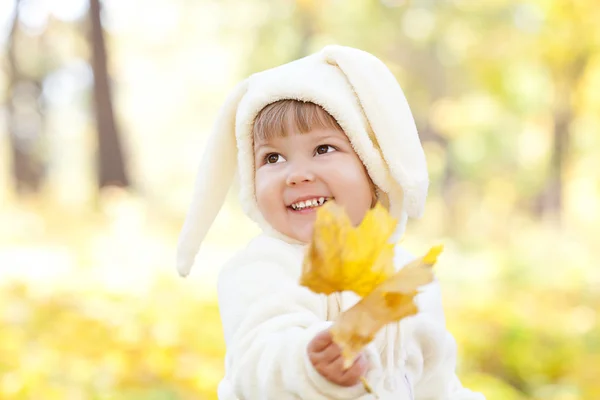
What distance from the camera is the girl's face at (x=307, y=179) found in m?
1.33

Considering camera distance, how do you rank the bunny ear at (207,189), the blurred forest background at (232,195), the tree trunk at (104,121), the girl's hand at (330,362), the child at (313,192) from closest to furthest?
the girl's hand at (330,362) < the child at (313,192) < the bunny ear at (207,189) < the blurred forest background at (232,195) < the tree trunk at (104,121)

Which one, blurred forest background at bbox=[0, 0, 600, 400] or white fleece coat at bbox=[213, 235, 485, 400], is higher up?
blurred forest background at bbox=[0, 0, 600, 400]

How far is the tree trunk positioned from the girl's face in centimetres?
624

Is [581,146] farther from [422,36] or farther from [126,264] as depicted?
[126,264]

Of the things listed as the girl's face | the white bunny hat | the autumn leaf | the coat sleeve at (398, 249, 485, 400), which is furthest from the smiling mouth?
the autumn leaf

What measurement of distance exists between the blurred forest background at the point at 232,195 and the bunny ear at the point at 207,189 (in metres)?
1.44

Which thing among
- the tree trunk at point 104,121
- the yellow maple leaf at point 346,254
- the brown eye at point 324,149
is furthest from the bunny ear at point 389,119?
the tree trunk at point 104,121

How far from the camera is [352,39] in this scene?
9.44 m

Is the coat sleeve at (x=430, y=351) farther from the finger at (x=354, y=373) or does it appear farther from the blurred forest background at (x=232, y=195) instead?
the blurred forest background at (x=232, y=195)

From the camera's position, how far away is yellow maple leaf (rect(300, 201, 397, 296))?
0.97 metres

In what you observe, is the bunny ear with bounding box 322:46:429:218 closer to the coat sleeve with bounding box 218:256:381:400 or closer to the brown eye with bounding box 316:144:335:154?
the brown eye with bounding box 316:144:335:154

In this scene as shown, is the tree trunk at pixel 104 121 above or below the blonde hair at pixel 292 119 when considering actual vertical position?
above

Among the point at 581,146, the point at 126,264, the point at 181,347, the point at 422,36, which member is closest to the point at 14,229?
the point at 126,264

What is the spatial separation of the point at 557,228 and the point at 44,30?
25.5 ft
